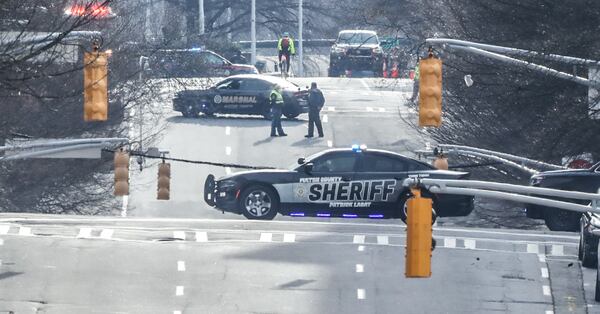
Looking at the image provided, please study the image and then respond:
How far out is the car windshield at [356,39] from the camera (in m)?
71.8

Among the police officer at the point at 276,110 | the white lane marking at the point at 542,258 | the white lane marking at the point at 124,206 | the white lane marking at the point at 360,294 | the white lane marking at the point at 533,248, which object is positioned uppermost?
the police officer at the point at 276,110

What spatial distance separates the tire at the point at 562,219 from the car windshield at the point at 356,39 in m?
39.3

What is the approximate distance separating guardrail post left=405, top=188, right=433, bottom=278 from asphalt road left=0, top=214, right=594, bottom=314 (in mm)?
4648

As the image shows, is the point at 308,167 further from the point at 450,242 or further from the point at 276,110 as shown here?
the point at 276,110

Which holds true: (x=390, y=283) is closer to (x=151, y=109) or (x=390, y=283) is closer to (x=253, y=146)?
(x=253, y=146)

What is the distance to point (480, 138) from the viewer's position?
46375mm

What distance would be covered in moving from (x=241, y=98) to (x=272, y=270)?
3025cm

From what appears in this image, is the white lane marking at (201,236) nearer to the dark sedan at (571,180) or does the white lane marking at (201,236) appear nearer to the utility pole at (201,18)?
the dark sedan at (571,180)

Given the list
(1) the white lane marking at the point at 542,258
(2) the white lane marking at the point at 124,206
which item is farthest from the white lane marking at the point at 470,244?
(2) the white lane marking at the point at 124,206

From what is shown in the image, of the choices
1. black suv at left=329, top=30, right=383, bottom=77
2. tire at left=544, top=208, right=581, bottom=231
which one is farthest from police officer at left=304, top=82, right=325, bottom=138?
tire at left=544, top=208, right=581, bottom=231

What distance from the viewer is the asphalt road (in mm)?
24250

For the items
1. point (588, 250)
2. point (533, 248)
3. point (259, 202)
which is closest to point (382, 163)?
point (259, 202)

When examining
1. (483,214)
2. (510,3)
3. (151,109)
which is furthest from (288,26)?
(510,3)

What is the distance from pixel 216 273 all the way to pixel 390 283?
295cm
